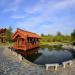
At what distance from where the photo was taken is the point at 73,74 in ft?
44.6

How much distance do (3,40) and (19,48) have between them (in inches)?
1057

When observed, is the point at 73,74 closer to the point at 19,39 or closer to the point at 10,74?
the point at 10,74

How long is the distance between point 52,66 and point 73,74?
3.43 metres

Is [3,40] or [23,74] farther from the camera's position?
[3,40]

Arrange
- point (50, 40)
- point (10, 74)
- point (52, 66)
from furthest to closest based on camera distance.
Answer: point (50, 40) < point (52, 66) < point (10, 74)

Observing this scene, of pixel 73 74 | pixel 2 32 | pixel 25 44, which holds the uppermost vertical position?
pixel 2 32

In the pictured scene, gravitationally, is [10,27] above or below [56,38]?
above

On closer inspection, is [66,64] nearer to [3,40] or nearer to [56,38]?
[3,40]

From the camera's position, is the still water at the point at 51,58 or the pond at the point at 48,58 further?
the pond at the point at 48,58

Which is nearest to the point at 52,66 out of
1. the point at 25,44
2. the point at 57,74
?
the point at 57,74

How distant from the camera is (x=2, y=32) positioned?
211ft

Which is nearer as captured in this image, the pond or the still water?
the still water

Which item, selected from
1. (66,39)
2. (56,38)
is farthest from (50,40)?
(66,39)

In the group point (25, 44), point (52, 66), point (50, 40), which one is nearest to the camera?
point (52, 66)
